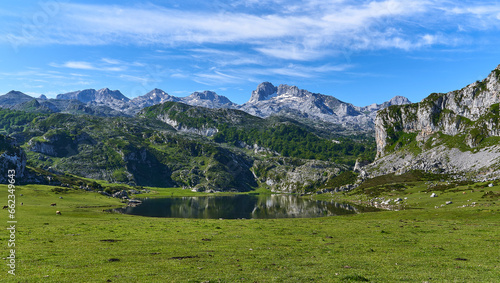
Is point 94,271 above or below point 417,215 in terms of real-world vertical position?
above

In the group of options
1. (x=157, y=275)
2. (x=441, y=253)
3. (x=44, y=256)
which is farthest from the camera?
(x=441, y=253)

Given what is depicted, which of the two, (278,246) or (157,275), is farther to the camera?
(278,246)

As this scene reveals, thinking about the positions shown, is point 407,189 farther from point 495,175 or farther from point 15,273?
point 15,273

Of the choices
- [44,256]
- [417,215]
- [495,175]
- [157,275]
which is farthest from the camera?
[495,175]

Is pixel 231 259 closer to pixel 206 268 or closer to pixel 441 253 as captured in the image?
pixel 206 268

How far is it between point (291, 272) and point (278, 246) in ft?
39.7

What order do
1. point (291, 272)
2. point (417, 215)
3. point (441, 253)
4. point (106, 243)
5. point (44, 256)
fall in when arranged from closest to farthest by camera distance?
1. point (291, 272)
2. point (44, 256)
3. point (441, 253)
4. point (106, 243)
5. point (417, 215)

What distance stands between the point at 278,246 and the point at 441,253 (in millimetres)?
18360

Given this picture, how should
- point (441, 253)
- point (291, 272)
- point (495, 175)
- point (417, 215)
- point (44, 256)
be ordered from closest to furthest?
point (291, 272) → point (44, 256) → point (441, 253) → point (417, 215) → point (495, 175)

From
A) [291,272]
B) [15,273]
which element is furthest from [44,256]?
[291,272]

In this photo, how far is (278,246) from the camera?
117 ft

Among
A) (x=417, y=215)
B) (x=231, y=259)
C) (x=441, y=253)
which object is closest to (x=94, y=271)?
(x=231, y=259)

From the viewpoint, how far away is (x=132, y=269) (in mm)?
23984

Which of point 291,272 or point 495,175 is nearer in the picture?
point 291,272
